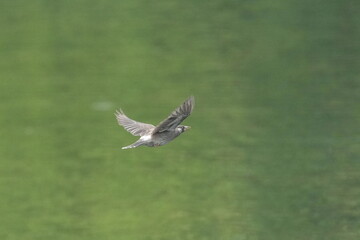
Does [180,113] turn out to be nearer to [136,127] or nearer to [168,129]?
[168,129]

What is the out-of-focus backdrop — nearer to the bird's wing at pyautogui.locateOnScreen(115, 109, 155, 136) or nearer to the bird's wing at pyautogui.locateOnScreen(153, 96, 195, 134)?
the bird's wing at pyautogui.locateOnScreen(115, 109, 155, 136)

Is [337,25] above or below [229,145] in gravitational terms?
above

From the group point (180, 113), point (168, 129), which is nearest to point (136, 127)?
point (168, 129)

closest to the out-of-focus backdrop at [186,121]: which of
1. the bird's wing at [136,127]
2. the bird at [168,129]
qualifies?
the bird's wing at [136,127]

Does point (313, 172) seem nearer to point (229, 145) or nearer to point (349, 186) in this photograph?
point (349, 186)

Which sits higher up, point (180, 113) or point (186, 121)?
point (186, 121)

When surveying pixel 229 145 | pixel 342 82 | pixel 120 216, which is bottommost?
pixel 120 216

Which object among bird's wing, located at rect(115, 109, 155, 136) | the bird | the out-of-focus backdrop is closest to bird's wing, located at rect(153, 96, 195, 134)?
the bird

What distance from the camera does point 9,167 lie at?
784 centimetres

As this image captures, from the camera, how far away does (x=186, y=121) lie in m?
7.72

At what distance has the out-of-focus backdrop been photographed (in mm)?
7508

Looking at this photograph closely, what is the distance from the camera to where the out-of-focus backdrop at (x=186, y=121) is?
24.6 ft

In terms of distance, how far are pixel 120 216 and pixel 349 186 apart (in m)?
2.23

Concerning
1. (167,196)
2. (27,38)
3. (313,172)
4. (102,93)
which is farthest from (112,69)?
(313,172)
